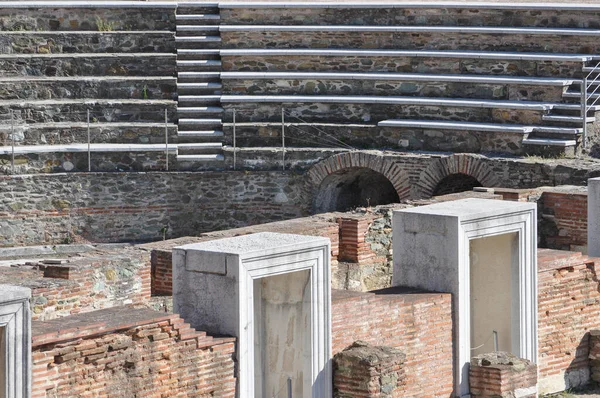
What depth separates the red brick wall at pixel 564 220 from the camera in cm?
1877

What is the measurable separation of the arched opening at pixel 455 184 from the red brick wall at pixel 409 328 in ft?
29.3

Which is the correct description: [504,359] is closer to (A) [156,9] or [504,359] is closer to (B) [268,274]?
(B) [268,274]

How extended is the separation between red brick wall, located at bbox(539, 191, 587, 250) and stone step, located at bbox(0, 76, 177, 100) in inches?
304

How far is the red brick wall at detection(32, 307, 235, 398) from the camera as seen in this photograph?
37.5ft

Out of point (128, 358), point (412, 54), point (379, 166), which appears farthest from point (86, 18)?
point (128, 358)

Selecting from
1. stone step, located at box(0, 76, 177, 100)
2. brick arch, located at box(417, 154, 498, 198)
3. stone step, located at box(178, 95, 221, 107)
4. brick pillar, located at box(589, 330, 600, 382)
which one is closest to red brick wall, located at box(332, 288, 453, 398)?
brick pillar, located at box(589, 330, 600, 382)

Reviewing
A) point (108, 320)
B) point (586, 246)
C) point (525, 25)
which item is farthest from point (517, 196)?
point (108, 320)

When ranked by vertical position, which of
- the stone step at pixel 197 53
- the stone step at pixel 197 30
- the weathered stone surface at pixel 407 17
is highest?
the weathered stone surface at pixel 407 17

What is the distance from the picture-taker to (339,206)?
2431cm

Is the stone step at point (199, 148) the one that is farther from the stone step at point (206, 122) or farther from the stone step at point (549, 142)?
the stone step at point (549, 142)

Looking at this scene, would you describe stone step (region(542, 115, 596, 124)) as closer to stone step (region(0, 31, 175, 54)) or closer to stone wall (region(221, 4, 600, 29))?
stone wall (region(221, 4, 600, 29))

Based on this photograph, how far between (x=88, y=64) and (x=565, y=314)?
1112 centimetres

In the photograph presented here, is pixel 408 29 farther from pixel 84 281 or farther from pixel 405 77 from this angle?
pixel 84 281

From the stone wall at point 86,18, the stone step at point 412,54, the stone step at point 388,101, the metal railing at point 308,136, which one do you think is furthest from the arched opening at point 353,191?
the stone wall at point 86,18
